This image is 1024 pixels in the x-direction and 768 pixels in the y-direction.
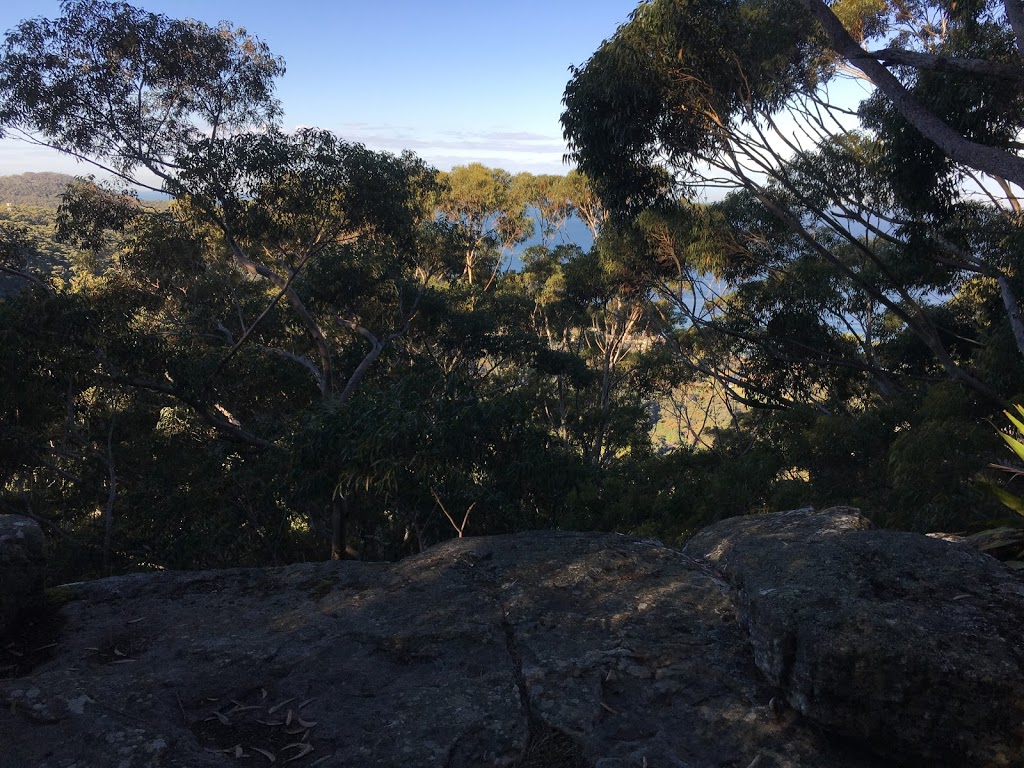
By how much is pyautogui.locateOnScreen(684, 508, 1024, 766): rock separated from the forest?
6.57 feet

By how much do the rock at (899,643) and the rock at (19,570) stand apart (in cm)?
319

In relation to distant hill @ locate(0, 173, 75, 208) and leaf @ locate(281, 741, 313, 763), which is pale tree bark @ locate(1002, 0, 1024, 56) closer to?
leaf @ locate(281, 741, 313, 763)

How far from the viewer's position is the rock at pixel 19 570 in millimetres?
3227

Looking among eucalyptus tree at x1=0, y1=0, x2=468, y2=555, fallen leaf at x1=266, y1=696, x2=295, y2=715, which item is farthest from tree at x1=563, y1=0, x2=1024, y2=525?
fallen leaf at x1=266, y1=696, x2=295, y2=715

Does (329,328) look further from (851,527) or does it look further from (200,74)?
(851,527)

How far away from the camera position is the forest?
7809mm

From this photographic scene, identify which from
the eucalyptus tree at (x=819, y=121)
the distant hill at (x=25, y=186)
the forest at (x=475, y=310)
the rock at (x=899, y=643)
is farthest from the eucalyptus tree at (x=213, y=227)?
the distant hill at (x=25, y=186)

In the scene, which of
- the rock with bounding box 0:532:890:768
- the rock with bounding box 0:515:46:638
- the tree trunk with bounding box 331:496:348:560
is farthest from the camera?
the tree trunk with bounding box 331:496:348:560

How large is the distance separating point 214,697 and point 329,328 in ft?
44.7

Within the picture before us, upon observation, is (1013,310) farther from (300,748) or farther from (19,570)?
(19,570)

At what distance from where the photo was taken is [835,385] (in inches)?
607

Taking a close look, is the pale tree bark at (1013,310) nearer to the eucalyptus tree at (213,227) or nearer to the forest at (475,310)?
the forest at (475,310)

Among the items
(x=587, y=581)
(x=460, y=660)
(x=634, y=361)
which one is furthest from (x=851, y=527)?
(x=634, y=361)

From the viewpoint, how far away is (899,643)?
2215mm
